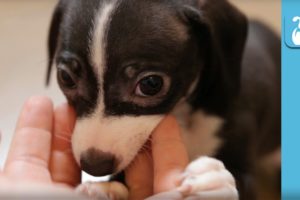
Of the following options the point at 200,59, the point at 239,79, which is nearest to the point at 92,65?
the point at 200,59

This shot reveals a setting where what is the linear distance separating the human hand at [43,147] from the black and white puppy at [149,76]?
3.3 inches

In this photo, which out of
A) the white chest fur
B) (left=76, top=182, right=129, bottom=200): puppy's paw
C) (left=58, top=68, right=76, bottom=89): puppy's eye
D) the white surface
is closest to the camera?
(left=76, top=182, right=129, bottom=200): puppy's paw

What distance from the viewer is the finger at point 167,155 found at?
1454 millimetres

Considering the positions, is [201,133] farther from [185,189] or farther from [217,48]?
[185,189]

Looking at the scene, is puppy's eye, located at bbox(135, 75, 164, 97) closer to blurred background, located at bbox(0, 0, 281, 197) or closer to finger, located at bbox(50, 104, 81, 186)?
finger, located at bbox(50, 104, 81, 186)

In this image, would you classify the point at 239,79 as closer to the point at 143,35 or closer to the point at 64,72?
the point at 143,35

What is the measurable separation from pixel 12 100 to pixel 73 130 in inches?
44.0

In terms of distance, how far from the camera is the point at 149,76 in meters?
1.53

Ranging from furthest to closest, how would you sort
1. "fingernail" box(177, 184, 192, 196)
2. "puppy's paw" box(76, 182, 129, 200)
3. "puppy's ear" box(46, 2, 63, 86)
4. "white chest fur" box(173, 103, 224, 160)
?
"white chest fur" box(173, 103, 224, 160), "puppy's ear" box(46, 2, 63, 86), "puppy's paw" box(76, 182, 129, 200), "fingernail" box(177, 184, 192, 196)

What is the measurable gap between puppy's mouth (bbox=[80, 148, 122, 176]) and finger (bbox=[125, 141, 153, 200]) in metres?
0.09

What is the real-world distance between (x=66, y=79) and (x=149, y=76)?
23 cm

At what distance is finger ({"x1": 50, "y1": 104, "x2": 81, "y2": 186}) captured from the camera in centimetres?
159

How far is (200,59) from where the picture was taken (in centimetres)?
168

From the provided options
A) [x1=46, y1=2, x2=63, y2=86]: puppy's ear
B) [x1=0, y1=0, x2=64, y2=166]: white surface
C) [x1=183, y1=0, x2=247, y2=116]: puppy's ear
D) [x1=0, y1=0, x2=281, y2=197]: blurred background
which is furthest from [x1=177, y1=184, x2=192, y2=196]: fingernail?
[x1=0, y1=0, x2=281, y2=197]: blurred background
